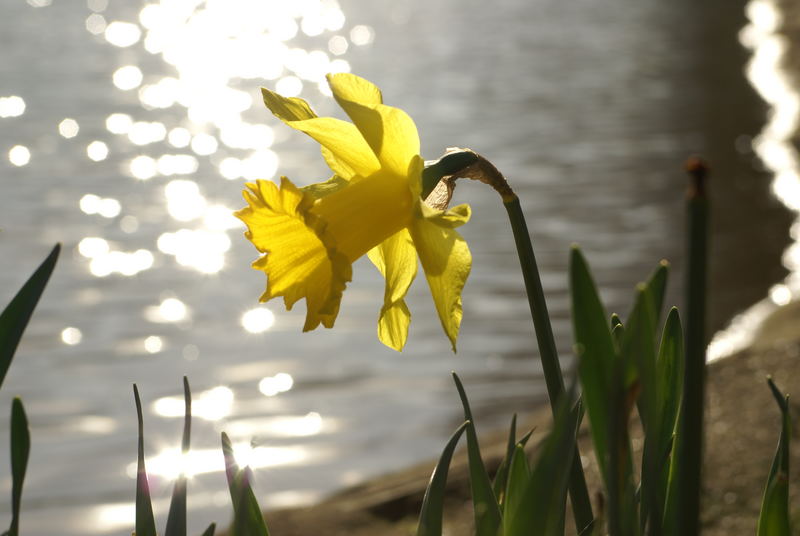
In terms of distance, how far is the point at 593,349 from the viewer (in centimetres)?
66

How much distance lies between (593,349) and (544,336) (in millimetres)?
178

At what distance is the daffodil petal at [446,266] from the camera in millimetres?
829

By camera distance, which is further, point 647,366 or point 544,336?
point 544,336

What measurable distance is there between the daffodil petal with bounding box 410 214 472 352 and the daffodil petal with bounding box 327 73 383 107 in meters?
0.11

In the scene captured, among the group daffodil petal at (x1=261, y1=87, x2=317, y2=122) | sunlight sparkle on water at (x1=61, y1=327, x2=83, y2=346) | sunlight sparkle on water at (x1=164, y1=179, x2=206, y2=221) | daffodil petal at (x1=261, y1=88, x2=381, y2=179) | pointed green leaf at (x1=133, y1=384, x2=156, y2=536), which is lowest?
sunlight sparkle on water at (x1=164, y1=179, x2=206, y2=221)

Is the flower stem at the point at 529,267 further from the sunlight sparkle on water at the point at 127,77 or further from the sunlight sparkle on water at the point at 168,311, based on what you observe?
the sunlight sparkle on water at the point at 127,77

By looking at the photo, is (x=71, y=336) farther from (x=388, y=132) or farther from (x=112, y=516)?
(x=388, y=132)

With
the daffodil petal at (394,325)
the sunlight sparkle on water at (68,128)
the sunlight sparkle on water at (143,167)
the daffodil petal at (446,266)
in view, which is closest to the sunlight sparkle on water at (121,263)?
the sunlight sparkle on water at (143,167)

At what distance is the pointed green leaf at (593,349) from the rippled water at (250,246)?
251mm

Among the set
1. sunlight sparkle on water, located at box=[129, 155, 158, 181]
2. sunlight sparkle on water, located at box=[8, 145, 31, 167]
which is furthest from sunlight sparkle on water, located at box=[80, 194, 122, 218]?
sunlight sparkle on water, located at box=[8, 145, 31, 167]

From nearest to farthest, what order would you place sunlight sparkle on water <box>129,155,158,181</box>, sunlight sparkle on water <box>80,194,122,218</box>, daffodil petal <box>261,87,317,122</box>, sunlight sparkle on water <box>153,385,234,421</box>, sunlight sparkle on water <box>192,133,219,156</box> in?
daffodil petal <box>261,87,317,122</box> < sunlight sparkle on water <box>153,385,234,421</box> < sunlight sparkle on water <box>80,194,122,218</box> < sunlight sparkle on water <box>129,155,158,181</box> < sunlight sparkle on water <box>192,133,219,156</box>

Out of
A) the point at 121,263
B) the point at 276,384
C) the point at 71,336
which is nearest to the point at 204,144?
the point at 121,263

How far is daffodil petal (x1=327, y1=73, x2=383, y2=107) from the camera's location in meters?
0.85

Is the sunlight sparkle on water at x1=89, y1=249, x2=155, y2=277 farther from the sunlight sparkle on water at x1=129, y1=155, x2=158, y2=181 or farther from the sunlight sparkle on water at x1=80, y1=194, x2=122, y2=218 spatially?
the sunlight sparkle on water at x1=129, y1=155, x2=158, y2=181
